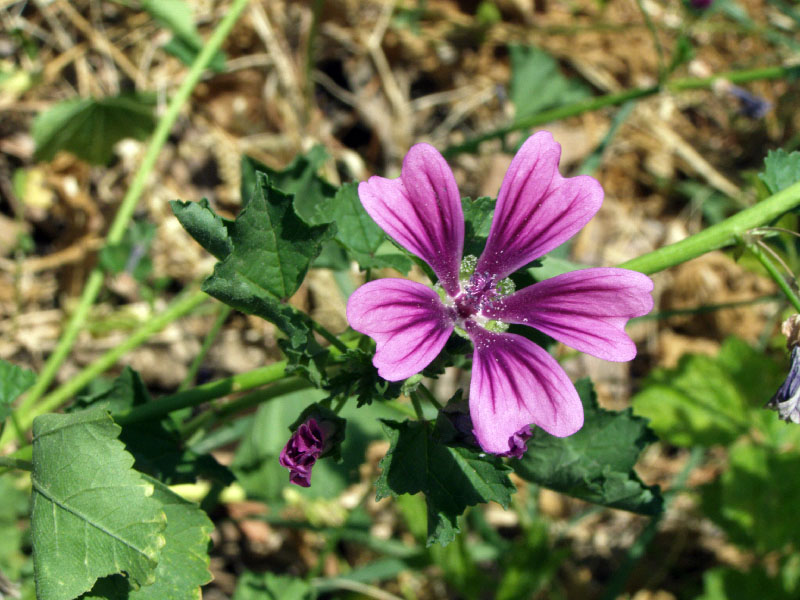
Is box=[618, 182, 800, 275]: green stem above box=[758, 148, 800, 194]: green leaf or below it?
below

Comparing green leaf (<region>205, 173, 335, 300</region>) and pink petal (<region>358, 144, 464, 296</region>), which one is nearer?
pink petal (<region>358, 144, 464, 296</region>)

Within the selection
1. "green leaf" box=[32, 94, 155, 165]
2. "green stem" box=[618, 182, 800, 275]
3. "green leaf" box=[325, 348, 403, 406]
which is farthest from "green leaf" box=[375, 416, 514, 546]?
"green leaf" box=[32, 94, 155, 165]

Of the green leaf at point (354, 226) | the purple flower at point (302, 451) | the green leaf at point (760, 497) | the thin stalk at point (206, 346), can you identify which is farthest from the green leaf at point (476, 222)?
the green leaf at point (760, 497)

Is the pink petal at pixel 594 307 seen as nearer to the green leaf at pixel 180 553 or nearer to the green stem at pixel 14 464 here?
the green leaf at pixel 180 553

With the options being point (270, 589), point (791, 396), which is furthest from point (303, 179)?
point (791, 396)

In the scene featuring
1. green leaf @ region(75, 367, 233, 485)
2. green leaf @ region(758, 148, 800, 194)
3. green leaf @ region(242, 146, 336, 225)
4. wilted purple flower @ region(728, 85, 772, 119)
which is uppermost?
green leaf @ region(758, 148, 800, 194)

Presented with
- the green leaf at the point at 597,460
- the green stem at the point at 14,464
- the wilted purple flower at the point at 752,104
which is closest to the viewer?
the green stem at the point at 14,464

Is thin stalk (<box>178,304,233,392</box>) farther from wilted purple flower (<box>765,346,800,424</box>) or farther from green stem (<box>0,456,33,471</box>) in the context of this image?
wilted purple flower (<box>765,346,800,424</box>)
